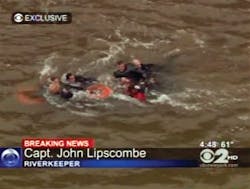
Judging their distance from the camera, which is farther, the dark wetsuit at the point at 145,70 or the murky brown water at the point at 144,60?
the dark wetsuit at the point at 145,70

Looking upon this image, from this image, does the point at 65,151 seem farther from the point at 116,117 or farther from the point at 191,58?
the point at 191,58

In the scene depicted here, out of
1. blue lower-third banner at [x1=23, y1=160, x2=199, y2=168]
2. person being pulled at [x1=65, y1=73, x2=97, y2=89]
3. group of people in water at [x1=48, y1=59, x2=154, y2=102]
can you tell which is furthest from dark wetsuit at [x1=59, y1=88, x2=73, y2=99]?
blue lower-third banner at [x1=23, y1=160, x2=199, y2=168]

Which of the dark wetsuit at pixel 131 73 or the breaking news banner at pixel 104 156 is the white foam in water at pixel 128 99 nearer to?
the dark wetsuit at pixel 131 73

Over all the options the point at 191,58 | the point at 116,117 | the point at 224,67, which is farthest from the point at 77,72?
the point at 224,67

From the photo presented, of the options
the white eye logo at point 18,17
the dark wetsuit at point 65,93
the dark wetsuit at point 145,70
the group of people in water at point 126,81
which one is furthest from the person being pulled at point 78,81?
the white eye logo at point 18,17
